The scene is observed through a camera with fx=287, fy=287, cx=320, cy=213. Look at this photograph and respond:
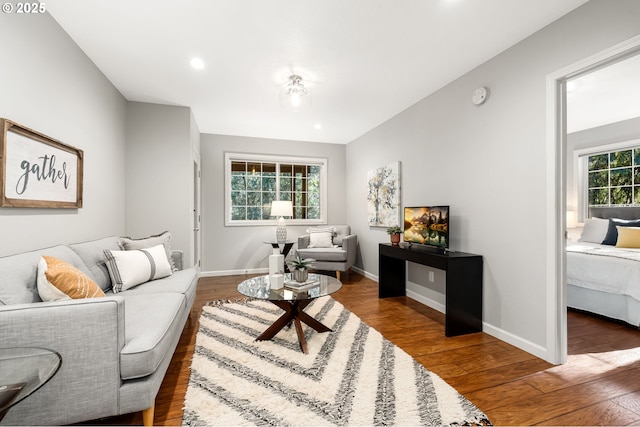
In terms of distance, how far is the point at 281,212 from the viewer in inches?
193

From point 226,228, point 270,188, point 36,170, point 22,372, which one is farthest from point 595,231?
point 36,170

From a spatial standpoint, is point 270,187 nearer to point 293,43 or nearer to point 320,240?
point 320,240

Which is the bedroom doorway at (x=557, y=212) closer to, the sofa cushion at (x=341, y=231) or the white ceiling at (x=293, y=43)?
A: the white ceiling at (x=293, y=43)

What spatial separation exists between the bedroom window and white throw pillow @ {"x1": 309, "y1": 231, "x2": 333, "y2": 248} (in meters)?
4.50

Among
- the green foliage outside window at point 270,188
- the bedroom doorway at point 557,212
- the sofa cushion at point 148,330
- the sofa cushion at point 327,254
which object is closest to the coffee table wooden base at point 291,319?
the sofa cushion at point 148,330

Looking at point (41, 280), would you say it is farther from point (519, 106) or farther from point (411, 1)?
point (519, 106)

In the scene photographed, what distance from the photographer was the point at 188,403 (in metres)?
1.62

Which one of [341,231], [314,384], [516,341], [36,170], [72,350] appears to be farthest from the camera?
[341,231]

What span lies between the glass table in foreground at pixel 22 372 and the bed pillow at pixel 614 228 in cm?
566

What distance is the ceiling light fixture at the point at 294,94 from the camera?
3035mm

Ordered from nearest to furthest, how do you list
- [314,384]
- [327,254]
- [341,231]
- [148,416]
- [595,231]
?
1. [148,416]
2. [314,384]
3. [595,231]
4. [327,254]
5. [341,231]

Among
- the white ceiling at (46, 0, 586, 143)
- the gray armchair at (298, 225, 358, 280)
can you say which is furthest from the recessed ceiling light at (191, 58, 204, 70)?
the gray armchair at (298, 225, 358, 280)

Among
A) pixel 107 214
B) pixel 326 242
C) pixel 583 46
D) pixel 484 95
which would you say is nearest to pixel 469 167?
pixel 484 95

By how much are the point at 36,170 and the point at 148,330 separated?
1.44 metres
